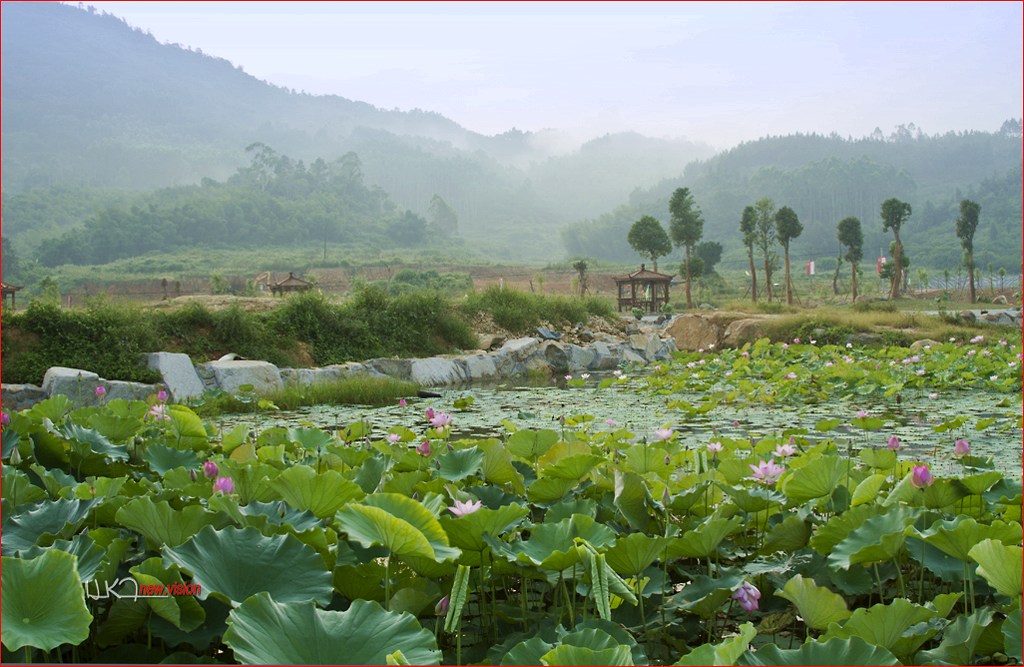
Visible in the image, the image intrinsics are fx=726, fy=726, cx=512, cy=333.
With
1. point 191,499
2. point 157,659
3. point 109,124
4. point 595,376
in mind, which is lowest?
point 595,376

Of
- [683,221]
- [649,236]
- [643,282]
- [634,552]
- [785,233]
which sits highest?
[683,221]

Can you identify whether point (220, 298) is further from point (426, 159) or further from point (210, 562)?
point (426, 159)

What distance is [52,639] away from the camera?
78 centimetres

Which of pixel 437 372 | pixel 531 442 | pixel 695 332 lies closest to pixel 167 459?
pixel 531 442

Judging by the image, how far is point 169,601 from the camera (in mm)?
852

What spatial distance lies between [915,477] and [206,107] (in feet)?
307

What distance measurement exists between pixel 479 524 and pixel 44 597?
1.69 feet

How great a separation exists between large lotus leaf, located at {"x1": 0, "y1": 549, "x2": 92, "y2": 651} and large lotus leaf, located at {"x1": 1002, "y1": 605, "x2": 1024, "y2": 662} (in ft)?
3.54

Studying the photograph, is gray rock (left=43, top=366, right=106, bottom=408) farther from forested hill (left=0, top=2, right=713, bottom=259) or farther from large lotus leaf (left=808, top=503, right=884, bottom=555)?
forested hill (left=0, top=2, right=713, bottom=259)

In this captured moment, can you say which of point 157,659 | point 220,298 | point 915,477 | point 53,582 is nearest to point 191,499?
point 157,659

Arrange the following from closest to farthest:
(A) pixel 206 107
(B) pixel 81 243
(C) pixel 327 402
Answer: (C) pixel 327 402 → (B) pixel 81 243 → (A) pixel 206 107

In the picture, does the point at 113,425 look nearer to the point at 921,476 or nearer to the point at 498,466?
the point at 498,466

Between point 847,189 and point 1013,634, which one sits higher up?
point 847,189

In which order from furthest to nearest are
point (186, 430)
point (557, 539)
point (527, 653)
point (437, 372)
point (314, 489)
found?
point (437, 372) < point (186, 430) < point (314, 489) < point (557, 539) < point (527, 653)
